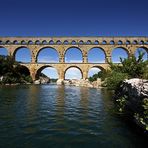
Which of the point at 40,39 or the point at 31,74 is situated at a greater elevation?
the point at 40,39

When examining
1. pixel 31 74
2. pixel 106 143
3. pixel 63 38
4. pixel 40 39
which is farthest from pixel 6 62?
pixel 106 143

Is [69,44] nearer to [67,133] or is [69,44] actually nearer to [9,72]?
[9,72]

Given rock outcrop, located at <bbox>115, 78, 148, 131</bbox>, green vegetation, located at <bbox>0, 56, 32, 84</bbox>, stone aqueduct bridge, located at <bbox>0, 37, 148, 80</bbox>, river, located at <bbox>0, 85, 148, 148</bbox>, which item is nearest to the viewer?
river, located at <bbox>0, 85, 148, 148</bbox>

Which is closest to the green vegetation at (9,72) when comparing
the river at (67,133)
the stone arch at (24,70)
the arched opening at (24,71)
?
→ the stone arch at (24,70)

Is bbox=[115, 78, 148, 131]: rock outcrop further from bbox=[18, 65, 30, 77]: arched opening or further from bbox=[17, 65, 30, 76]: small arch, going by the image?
bbox=[18, 65, 30, 77]: arched opening

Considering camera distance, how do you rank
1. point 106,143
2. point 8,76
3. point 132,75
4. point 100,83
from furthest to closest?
point 8,76
point 100,83
point 132,75
point 106,143

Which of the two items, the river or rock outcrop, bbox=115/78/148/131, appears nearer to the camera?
the river

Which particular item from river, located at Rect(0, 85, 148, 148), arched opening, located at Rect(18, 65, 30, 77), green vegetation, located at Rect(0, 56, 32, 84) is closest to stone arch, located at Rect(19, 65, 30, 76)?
arched opening, located at Rect(18, 65, 30, 77)

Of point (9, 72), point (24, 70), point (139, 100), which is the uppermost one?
point (24, 70)

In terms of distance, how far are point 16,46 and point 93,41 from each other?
28424 millimetres

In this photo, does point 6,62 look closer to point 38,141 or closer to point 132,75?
point 132,75

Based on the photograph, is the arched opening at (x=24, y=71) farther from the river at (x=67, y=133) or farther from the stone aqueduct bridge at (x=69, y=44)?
the river at (x=67, y=133)

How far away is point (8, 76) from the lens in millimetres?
55750

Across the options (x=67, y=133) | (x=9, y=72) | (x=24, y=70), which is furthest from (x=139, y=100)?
(x=24, y=70)
